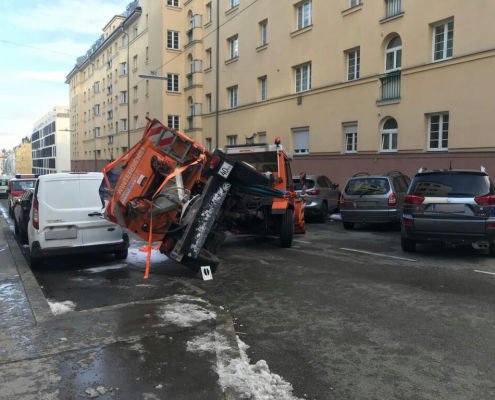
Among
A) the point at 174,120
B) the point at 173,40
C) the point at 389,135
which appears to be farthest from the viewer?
the point at 174,120

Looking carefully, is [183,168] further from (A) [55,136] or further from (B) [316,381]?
(A) [55,136]

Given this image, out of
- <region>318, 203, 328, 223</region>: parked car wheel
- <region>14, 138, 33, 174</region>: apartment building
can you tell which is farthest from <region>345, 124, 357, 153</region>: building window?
<region>14, 138, 33, 174</region>: apartment building

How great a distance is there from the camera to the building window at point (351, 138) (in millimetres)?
18438

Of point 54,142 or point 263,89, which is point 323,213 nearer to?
point 263,89

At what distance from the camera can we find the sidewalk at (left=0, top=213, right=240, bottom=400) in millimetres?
3393

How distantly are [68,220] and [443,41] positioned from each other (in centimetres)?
1371

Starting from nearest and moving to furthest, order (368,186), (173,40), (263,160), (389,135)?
(263,160)
(368,186)
(389,135)
(173,40)

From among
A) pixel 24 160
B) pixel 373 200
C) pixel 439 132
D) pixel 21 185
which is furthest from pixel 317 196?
pixel 24 160

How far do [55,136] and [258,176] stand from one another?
95.9m

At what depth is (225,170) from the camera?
6.62 meters

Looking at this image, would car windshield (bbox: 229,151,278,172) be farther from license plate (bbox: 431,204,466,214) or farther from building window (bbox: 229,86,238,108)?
building window (bbox: 229,86,238,108)

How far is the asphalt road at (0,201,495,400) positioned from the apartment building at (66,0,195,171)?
78.5ft

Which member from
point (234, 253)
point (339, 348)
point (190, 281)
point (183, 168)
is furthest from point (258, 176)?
point (339, 348)

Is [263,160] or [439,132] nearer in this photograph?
[263,160]
